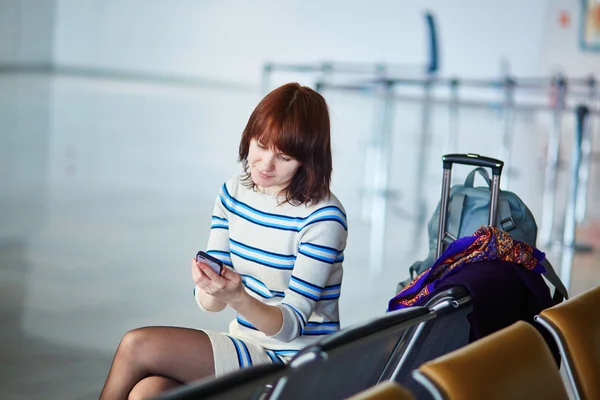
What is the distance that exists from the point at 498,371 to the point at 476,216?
1.27 metres

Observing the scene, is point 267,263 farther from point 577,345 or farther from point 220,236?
point 577,345

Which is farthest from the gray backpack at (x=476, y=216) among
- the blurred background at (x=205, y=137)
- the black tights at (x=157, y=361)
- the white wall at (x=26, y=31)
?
the white wall at (x=26, y=31)

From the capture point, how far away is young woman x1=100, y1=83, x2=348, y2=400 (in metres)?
1.88

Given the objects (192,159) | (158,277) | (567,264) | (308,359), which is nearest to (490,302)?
(308,359)

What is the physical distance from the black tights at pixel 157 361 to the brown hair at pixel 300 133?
42 cm

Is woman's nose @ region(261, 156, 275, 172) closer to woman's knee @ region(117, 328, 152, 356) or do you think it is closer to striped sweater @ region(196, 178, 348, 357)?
striped sweater @ region(196, 178, 348, 357)

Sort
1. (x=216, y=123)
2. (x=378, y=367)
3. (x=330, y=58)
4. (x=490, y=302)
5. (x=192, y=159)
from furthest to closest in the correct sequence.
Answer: (x=330, y=58) → (x=216, y=123) → (x=192, y=159) → (x=490, y=302) → (x=378, y=367)

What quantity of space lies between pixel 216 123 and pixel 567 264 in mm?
7076

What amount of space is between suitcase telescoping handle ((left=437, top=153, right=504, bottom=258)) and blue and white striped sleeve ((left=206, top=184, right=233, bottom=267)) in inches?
25.0

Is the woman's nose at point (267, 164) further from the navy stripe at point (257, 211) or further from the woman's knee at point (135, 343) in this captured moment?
the woman's knee at point (135, 343)

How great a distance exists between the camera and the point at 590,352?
1683 mm

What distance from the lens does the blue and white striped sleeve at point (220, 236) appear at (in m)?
2.16

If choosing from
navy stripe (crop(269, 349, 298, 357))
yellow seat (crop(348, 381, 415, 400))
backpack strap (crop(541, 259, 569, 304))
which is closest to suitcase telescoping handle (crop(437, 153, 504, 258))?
backpack strap (crop(541, 259, 569, 304))

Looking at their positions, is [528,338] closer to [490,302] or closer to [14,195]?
[490,302]
